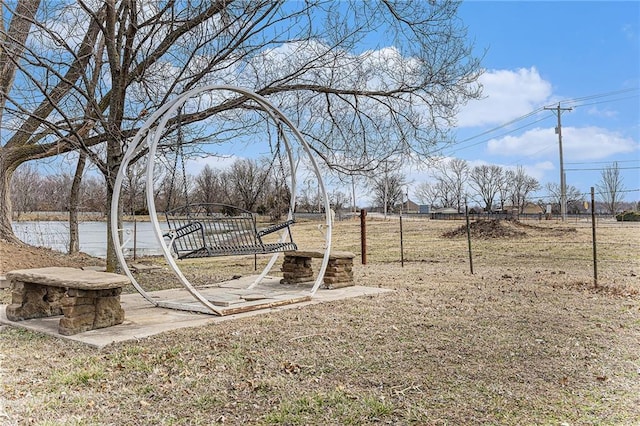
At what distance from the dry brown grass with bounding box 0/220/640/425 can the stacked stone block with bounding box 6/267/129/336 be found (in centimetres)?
30

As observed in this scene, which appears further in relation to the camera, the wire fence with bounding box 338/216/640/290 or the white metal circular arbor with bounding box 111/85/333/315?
the wire fence with bounding box 338/216/640/290

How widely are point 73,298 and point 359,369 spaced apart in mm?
2590

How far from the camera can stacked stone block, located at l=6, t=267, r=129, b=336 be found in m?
4.11

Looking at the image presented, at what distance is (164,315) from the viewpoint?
5043 mm

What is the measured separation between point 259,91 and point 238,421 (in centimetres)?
628

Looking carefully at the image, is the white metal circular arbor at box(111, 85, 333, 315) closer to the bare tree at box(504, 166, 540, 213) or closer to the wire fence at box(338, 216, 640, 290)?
the wire fence at box(338, 216, 640, 290)

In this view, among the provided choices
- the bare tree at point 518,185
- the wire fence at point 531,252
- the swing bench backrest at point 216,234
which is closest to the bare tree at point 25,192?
the swing bench backrest at point 216,234

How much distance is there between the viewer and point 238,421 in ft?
8.52

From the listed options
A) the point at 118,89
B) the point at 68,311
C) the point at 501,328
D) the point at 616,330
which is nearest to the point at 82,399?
the point at 68,311

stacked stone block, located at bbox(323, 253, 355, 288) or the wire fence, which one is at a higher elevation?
stacked stone block, located at bbox(323, 253, 355, 288)

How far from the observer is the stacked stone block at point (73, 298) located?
4115 mm

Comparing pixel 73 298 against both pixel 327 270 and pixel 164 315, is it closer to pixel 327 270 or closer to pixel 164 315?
pixel 164 315

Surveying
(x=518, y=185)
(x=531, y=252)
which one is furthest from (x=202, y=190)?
(x=518, y=185)

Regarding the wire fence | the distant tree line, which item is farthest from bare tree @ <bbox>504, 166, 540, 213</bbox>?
the wire fence
